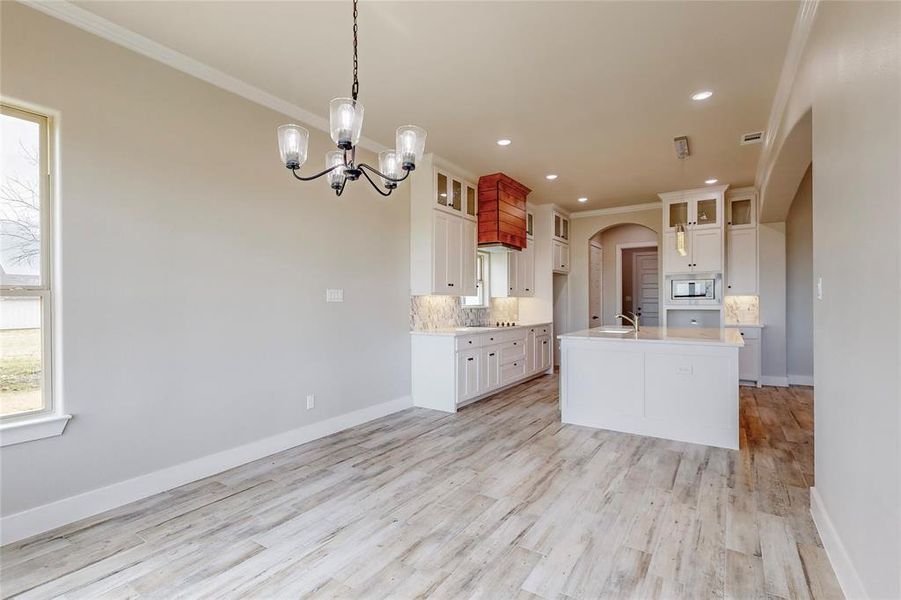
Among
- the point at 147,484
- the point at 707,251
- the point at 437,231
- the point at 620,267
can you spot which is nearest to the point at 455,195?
the point at 437,231

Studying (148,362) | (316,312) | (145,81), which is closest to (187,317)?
(148,362)

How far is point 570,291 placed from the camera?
7.81m

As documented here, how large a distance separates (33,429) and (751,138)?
6.04 metres

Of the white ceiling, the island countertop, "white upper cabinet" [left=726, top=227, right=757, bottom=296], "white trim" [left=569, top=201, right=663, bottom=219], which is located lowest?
the island countertop

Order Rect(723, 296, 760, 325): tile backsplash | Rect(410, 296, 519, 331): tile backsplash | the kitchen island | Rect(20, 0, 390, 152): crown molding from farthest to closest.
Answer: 1. Rect(723, 296, 760, 325): tile backsplash
2. Rect(410, 296, 519, 331): tile backsplash
3. the kitchen island
4. Rect(20, 0, 390, 152): crown molding

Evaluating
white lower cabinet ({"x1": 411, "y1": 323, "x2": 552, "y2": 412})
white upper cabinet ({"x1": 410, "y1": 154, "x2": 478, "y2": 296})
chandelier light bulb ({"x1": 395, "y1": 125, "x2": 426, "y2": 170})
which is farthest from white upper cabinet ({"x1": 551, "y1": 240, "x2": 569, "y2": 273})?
chandelier light bulb ({"x1": 395, "y1": 125, "x2": 426, "y2": 170})

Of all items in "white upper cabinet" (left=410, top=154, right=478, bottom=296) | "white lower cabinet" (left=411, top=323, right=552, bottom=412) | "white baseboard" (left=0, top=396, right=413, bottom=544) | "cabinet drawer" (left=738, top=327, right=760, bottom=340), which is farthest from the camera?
"cabinet drawer" (left=738, top=327, right=760, bottom=340)

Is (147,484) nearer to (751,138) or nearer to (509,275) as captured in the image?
(509,275)

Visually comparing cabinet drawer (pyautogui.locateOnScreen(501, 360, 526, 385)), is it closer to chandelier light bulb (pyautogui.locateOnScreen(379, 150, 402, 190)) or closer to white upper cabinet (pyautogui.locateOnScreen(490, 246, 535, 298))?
white upper cabinet (pyautogui.locateOnScreen(490, 246, 535, 298))

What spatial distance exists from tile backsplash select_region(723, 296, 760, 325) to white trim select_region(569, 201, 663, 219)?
1830 mm

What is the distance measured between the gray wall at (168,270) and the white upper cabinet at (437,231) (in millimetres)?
1043

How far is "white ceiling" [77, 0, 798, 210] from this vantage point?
2453 mm

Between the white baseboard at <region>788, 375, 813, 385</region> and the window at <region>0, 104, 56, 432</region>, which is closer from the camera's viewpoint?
the window at <region>0, 104, 56, 432</region>

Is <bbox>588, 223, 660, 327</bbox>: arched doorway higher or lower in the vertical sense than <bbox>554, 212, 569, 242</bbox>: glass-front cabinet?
lower
